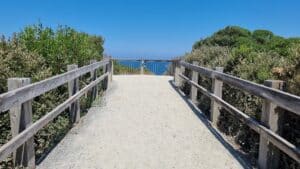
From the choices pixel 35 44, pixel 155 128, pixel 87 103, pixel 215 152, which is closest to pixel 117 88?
pixel 87 103

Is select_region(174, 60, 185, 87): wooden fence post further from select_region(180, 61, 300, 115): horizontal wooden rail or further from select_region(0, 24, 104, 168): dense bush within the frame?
select_region(180, 61, 300, 115): horizontal wooden rail

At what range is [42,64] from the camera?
800cm

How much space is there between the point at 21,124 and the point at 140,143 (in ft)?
7.59

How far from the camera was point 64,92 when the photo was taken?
8.42m

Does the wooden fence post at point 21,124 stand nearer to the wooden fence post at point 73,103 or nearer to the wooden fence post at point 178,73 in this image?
the wooden fence post at point 73,103

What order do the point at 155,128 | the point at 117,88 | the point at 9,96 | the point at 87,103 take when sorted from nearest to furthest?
the point at 9,96
the point at 155,128
the point at 87,103
the point at 117,88

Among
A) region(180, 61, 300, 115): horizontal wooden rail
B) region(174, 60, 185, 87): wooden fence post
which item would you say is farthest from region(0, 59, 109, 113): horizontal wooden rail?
region(174, 60, 185, 87): wooden fence post

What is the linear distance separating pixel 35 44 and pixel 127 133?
3.64m

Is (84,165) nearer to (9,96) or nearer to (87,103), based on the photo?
(9,96)

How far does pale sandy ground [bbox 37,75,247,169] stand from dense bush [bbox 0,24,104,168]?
309 millimetres

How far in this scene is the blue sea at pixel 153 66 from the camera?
967 inches

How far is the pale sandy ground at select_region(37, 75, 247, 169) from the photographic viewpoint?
17.9ft

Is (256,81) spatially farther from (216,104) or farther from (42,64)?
(42,64)

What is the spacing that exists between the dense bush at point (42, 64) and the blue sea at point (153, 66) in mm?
13309
